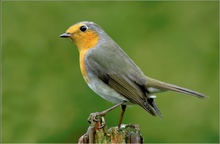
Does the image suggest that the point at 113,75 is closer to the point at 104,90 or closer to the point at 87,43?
the point at 104,90

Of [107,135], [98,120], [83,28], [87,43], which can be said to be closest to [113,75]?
[87,43]

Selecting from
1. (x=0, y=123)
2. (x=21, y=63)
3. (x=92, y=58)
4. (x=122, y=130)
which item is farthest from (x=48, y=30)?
(x=122, y=130)

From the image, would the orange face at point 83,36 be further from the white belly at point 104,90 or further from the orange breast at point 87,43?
the white belly at point 104,90

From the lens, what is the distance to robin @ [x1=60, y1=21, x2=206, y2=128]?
5379 mm

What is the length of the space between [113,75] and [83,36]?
21.7 inches

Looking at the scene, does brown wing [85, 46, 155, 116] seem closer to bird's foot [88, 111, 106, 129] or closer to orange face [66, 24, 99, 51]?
orange face [66, 24, 99, 51]

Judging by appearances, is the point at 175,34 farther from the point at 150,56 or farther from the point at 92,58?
the point at 92,58

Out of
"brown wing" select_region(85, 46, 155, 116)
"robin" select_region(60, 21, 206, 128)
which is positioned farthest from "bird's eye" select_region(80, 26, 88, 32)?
"brown wing" select_region(85, 46, 155, 116)

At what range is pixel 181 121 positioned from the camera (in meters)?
7.08

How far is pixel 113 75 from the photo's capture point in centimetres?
551

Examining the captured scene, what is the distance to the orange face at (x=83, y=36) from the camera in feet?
18.9

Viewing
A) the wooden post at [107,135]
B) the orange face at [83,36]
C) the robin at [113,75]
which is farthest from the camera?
the orange face at [83,36]

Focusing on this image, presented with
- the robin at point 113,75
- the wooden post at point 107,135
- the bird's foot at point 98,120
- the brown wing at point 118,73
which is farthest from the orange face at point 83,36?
the wooden post at point 107,135

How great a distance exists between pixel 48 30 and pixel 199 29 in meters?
1.96
